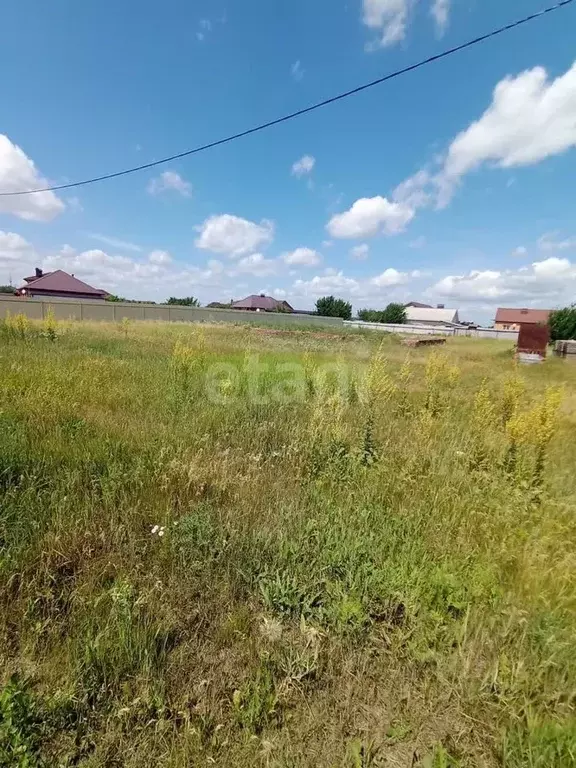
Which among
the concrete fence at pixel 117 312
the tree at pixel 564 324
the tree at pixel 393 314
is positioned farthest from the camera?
the tree at pixel 393 314

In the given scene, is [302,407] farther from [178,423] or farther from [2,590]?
[2,590]

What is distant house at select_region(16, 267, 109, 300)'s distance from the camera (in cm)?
4067

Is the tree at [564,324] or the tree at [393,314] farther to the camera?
the tree at [393,314]

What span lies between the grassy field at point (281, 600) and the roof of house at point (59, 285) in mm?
46440

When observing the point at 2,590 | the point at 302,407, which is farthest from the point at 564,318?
the point at 2,590

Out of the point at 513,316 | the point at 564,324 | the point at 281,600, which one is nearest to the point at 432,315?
the point at 513,316

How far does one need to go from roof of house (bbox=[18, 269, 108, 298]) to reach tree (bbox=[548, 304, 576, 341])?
49280 mm

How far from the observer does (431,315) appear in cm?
8075

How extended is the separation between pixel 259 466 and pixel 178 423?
4.40 feet

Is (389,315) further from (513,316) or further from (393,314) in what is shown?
(513,316)

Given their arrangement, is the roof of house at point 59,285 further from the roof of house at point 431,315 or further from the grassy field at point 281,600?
the roof of house at point 431,315

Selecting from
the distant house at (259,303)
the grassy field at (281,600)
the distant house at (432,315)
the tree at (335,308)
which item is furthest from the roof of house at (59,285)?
the distant house at (432,315)

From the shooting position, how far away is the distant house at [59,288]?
4067 centimetres

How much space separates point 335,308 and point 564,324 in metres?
36.6
